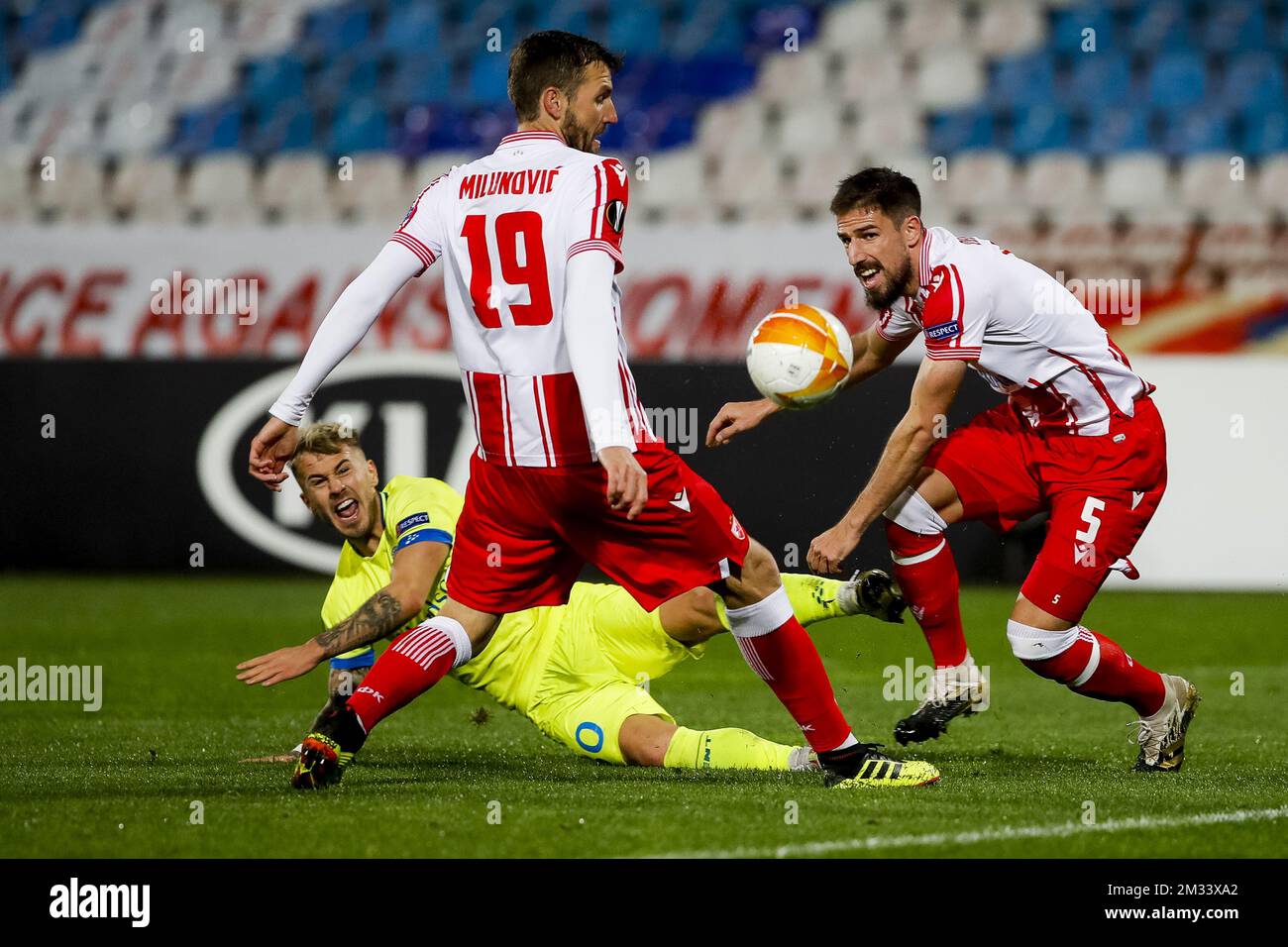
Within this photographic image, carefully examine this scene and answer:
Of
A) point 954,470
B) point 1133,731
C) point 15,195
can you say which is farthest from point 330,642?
point 15,195

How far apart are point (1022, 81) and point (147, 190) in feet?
25.1

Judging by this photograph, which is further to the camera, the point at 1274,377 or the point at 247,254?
the point at 247,254

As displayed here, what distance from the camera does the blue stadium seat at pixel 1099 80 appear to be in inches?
578

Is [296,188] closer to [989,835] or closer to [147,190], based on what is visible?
[147,190]

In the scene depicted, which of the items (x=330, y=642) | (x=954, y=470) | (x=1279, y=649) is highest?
(x=954, y=470)

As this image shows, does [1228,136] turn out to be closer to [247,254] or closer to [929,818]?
[247,254]

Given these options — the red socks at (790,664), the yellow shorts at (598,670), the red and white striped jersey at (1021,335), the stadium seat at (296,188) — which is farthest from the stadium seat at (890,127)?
the red socks at (790,664)

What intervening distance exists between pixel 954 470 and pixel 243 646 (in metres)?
4.56

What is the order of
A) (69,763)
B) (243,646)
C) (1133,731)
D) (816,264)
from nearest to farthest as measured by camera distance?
1. (69,763)
2. (1133,731)
3. (243,646)
4. (816,264)

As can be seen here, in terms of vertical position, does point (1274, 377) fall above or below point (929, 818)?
above

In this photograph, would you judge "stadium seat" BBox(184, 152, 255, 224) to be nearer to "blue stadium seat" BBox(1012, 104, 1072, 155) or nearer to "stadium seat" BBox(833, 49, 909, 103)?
"stadium seat" BBox(833, 49, 909, 103)

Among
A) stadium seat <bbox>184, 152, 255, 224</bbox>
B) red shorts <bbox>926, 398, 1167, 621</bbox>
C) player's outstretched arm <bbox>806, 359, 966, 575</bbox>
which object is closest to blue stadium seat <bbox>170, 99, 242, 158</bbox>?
stadium seat <bbox>184, 152, 255, 224</bbox>

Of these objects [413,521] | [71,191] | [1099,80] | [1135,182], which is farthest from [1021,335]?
[71,191]

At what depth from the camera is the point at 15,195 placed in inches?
571
